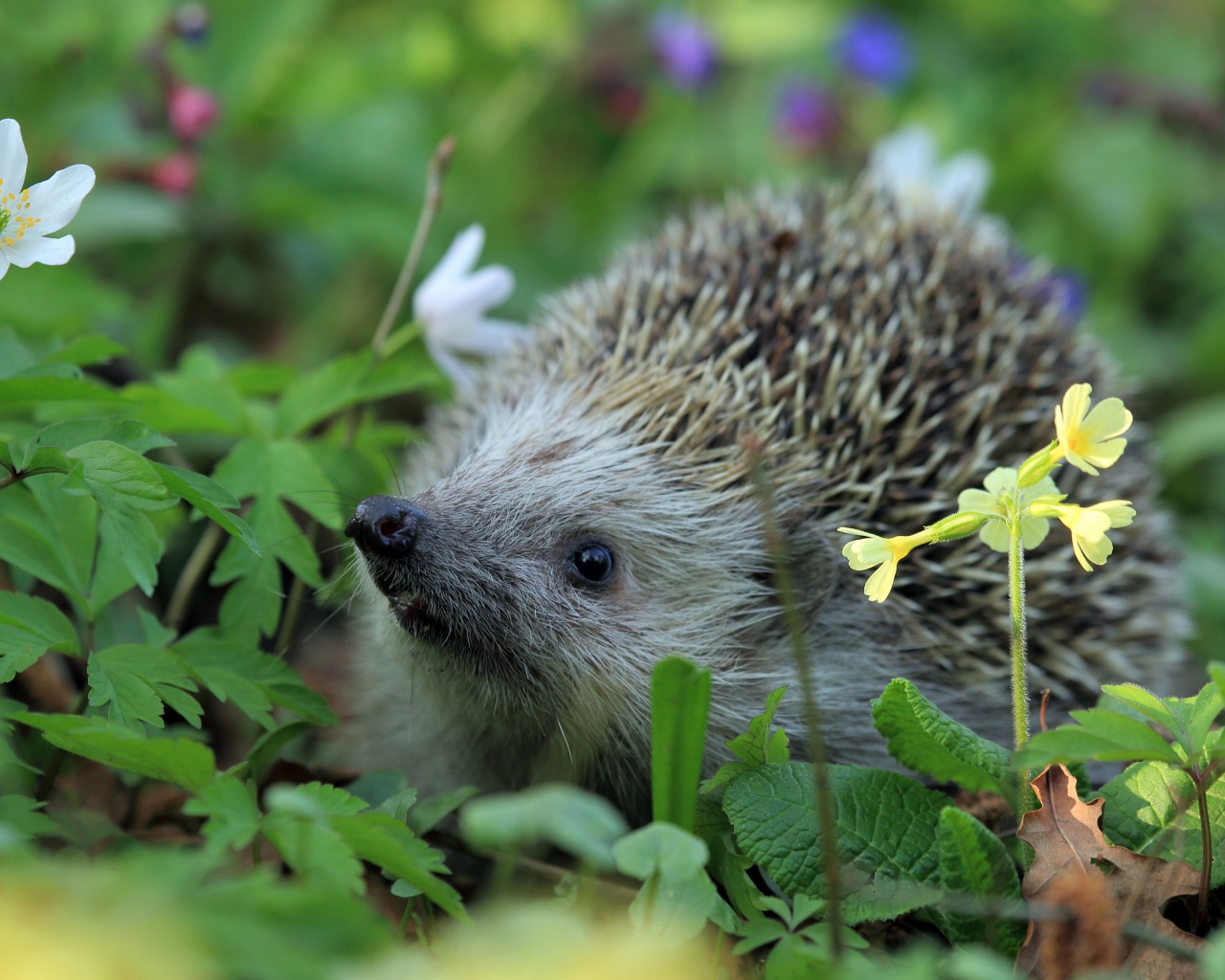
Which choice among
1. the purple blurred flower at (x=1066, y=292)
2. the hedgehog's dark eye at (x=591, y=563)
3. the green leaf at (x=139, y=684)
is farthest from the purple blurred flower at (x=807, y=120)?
the green leaf at (x=139, y=684)

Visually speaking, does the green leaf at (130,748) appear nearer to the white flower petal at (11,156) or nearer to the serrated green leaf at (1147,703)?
the white flower petal at (11,156)

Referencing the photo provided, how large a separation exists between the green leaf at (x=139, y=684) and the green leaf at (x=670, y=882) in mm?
581

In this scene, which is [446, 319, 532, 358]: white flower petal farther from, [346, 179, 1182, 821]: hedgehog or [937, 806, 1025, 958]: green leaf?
[937, 806, 1025, 958]: green leaf

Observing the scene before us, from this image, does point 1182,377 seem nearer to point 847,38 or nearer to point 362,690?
point 847,38

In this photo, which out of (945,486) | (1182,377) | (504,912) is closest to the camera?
(504,912)

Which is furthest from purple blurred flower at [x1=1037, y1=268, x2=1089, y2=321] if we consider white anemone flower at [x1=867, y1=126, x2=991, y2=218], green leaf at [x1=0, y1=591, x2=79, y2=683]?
green leaf at [x1=0, y1=591, x2=79, y2=683]

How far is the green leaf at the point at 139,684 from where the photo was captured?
1461mm

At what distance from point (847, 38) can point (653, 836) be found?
3494 mm

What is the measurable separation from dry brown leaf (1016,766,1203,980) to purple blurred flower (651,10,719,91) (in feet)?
9.24

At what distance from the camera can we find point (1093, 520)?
139 centimetres

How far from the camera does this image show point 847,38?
4.08 m

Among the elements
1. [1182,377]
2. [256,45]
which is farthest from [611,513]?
[1182,377]

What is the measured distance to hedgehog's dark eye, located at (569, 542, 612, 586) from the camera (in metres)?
1.96

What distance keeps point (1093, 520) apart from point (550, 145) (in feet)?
9.89
